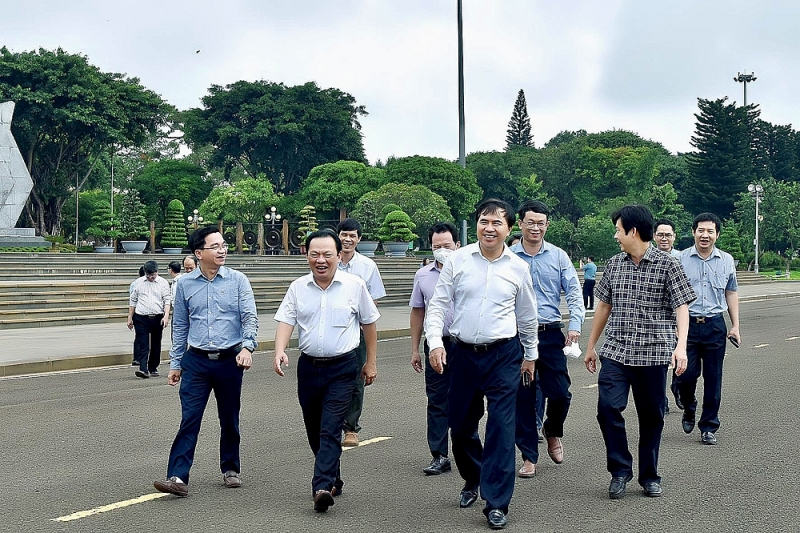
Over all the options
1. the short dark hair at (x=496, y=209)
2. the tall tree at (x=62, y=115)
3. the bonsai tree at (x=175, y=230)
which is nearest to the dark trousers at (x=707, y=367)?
the short dark hair at (x=496, y=209)

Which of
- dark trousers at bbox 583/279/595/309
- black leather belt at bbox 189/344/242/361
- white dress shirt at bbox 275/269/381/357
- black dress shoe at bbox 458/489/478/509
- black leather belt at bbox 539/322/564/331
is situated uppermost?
white dress shirt at bbox 275/269/381/357

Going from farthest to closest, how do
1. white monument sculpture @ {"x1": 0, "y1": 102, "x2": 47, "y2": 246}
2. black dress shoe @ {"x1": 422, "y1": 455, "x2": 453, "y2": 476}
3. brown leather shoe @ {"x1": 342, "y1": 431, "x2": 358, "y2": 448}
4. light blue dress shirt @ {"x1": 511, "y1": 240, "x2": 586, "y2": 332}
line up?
white monument sculpture @ {"x1": 0, "y1": 102, "x2": 47, "y2": 246}, brown leather shoe @ {"x1": 342, "y1": 431, "x2": 358, "y2": 448}, light blue dress shirt @ {"x1": 511, "y1": 240, "x2": 586, "y2": 332}, black dress shoe @ {"x1": 422, "y1": 455, "x2": 453, "y2": 476}

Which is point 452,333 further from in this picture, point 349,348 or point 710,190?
point 710,190

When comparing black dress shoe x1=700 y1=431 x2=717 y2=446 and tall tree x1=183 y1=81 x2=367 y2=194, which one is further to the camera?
tall tree x1=183 y1=81 x2=367 y2=194

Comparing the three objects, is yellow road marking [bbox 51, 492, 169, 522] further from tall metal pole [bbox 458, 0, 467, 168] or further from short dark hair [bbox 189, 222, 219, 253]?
tall metal pole [bbox 458, 0, 467, 168]

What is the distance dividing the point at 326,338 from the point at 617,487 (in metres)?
2.01

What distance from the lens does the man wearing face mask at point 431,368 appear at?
6867 millimetres

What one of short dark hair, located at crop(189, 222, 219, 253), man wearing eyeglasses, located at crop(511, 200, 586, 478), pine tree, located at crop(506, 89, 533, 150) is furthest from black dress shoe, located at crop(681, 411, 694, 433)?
pine tree, located at crop(506, 89, 533, 150)

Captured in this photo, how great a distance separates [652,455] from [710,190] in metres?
71.6

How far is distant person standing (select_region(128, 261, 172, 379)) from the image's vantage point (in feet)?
43.4

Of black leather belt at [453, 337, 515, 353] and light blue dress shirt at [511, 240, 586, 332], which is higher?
light blue dress shirt at [511, 240, 586, 332]

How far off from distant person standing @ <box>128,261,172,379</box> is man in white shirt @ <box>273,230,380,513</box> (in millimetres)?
7537

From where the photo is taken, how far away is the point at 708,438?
26.1 feet

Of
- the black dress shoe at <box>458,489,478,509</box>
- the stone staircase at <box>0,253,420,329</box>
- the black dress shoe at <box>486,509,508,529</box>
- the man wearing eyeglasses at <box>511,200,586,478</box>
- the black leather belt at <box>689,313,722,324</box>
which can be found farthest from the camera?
the stone staircase at <box>0,253,420,329</box>
